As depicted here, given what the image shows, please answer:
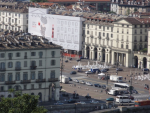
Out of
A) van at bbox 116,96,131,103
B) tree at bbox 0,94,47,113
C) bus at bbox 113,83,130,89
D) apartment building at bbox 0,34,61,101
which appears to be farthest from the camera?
bus at bbox 113,83,130,89

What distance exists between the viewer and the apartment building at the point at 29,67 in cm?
12669

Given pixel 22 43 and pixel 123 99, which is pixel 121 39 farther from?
pixel 22 43

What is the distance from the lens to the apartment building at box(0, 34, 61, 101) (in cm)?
12669

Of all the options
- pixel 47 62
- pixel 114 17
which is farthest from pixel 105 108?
pixel 114 17

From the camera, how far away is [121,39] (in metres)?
188

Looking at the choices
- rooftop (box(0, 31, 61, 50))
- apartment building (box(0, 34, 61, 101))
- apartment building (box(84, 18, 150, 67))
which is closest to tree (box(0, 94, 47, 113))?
apartment building (box(0, 34, 61, 101))

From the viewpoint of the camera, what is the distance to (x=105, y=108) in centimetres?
12581

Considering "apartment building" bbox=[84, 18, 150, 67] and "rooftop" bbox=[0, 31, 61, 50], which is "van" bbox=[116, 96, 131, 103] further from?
"apartment building" bbox=[84, 18, 150, 67]

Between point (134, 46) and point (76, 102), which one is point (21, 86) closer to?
point (76, 102)

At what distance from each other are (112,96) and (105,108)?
550 inches

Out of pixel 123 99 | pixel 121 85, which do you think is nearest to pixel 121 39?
pixel 121 85

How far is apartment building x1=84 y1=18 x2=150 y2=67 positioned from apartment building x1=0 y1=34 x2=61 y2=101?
5361cm

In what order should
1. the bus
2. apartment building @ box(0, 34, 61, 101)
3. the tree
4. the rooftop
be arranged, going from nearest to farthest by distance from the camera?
the tree, apartment building @ box(0, 34, 61, 101), the rooftop, the bus

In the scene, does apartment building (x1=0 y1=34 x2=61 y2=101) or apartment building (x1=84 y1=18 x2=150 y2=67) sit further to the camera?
apartment building (x1=84 y1=18 x2=150 y2=67)
